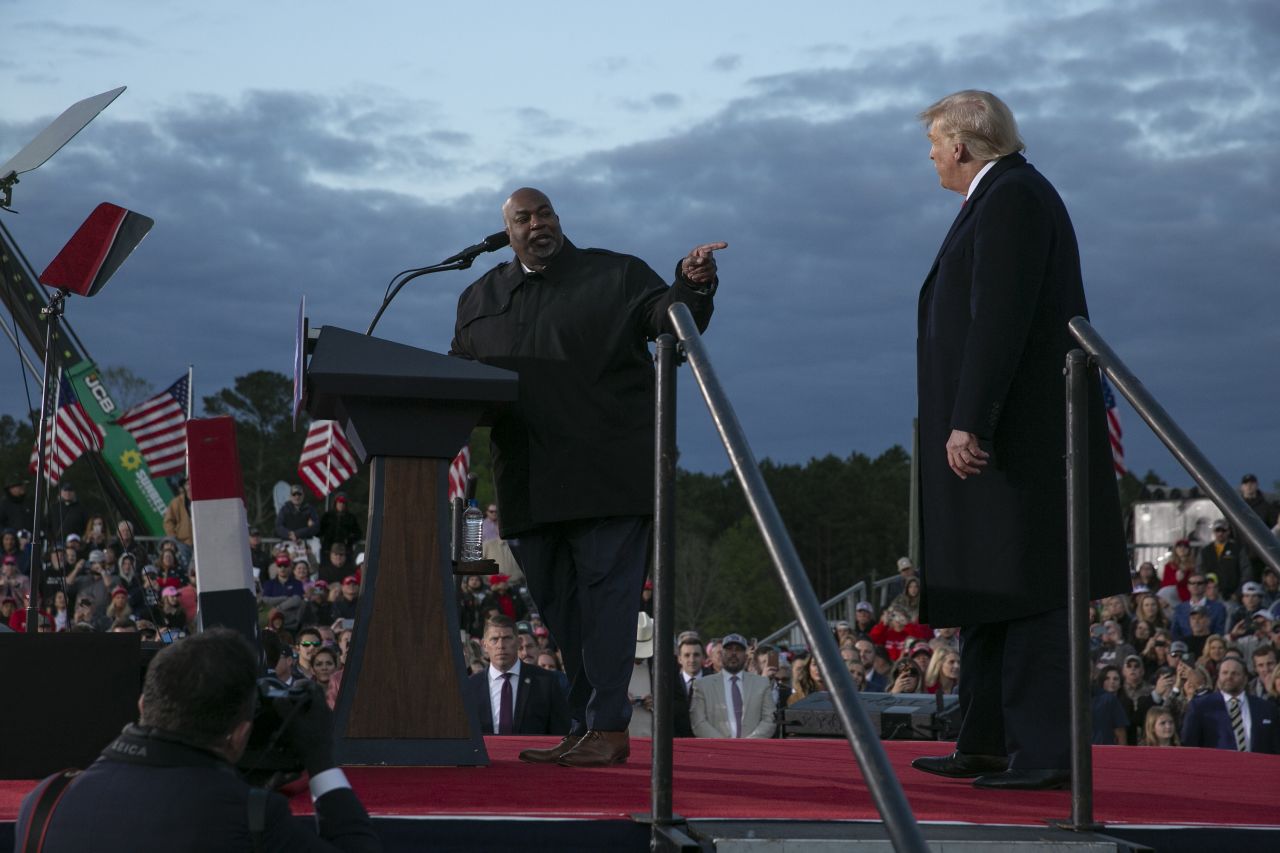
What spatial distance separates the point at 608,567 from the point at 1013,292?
55.3 inches

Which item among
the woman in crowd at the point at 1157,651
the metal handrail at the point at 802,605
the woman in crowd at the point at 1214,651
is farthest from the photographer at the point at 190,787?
the woman in crowd at the point at 1157,651

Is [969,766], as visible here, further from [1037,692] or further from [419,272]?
[419,272]

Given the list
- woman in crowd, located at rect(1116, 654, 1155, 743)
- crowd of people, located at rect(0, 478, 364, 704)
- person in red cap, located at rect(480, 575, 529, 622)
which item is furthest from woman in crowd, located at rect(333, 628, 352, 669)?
woman in crowd, located at rect(1116, 654, 1155, 743)

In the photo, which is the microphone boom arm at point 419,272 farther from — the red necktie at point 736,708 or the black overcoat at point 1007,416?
the red necktie at point 736,708

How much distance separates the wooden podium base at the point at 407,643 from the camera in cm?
427

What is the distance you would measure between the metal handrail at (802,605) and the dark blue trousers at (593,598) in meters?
1.12

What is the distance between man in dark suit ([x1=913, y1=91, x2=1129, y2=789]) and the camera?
3.89m

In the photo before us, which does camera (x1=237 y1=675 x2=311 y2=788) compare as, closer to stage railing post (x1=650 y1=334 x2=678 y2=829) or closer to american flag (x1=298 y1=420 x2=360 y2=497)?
stage railing post (x1=650 y1=334 x2=678 y2=829)

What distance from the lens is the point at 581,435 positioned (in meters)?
4.54

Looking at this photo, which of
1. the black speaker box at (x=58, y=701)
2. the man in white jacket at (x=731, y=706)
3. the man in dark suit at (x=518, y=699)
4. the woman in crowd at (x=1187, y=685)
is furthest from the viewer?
the woman in crowd at (x=1187, y=685)

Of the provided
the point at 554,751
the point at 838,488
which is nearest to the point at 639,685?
the point at 554,751

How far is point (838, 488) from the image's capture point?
3743 inches

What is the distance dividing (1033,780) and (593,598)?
1.36 m

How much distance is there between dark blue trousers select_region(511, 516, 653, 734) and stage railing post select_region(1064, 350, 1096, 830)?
1.43 meters
